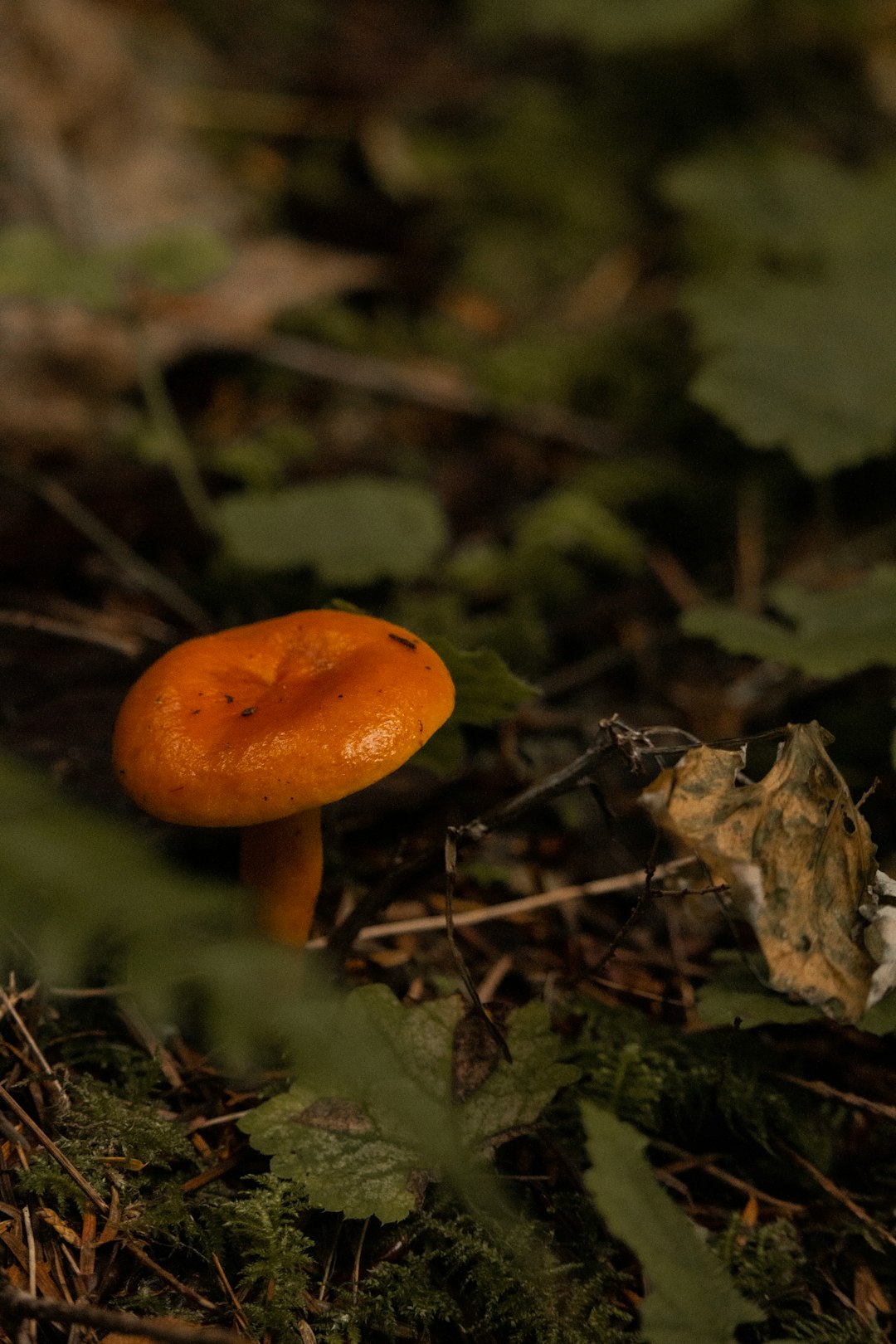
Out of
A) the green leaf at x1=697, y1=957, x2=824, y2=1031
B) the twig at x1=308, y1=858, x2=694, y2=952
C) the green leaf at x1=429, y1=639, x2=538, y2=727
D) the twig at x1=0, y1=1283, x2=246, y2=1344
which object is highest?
the green leaf at x1=429, y1=639, x2=538, y2=727

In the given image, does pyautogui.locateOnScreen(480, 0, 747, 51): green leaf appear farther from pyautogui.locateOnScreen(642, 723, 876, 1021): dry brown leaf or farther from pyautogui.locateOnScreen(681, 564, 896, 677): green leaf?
pyautogui.locateOnScreen(642, 723, 876, 1021): dry brown leaf

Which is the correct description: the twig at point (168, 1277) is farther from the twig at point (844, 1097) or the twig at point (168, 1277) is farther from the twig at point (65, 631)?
the twig at point (65, 631)

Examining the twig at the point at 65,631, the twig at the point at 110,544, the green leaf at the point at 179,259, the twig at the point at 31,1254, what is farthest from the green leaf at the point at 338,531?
the twig at the point at 31,1254

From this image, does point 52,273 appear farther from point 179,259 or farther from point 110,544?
point 110,544

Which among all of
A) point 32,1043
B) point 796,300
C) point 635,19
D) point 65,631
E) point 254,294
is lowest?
point 32,1043

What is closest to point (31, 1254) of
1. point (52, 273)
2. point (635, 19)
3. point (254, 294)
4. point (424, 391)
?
point (52, 273)

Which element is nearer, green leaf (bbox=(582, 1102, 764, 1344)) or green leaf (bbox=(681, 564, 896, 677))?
green leaf (bbox=(582, 1102, 764, 1344))

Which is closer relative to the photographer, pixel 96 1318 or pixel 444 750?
pixel 96 1318

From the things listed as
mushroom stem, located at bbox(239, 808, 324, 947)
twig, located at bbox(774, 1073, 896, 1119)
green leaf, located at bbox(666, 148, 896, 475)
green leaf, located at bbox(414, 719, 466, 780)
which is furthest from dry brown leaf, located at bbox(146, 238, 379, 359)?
twig, located at bbox(774, 1073, 896, 1119)
